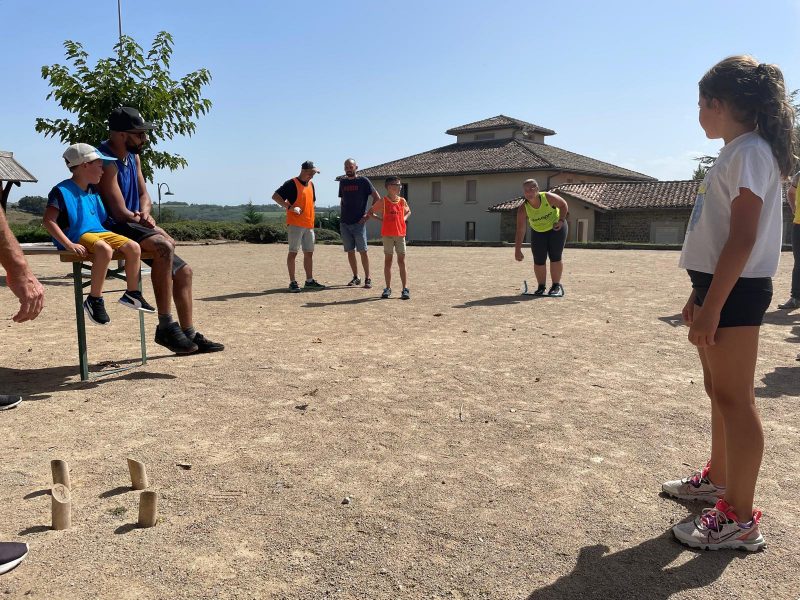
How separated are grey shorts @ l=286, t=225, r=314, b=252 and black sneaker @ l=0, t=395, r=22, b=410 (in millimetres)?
6445

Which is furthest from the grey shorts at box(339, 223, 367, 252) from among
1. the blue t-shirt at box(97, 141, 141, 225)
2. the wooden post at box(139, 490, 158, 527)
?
the wooden post at box(139, 490, 158, 527)

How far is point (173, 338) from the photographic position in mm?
5102

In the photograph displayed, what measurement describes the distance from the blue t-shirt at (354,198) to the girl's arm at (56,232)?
19.7 ft

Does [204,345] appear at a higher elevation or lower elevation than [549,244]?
lower

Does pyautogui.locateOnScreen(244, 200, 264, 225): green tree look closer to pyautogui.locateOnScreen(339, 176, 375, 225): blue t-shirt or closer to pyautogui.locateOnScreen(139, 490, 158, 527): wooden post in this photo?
pyautogui.locateOnScreen(339, 176, 375, 225): blue t-shirt

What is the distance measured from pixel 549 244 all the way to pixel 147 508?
8.04 m

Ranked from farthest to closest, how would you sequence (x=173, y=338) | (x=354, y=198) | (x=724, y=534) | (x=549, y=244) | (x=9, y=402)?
(x=354, y=198)
(x=549, y=244)
(x=173, y=338)
(x=9, y=402)
(x=724, y=534)

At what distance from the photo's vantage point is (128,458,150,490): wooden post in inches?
109

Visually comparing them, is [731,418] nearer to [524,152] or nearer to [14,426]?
[14,426]

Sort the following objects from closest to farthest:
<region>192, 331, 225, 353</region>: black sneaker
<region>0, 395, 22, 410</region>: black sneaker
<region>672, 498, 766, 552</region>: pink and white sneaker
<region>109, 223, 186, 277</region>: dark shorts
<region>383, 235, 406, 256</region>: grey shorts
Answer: <region>672, 498, 766, 552</region>: pink and white sneaker, <region>0, 395, 22, 410</region>: black sneaker, <region>109, 223, 186, 277</region>: dark shorts, <region>192, 331, 225, 353</region>: black sneaker, <region>383, 235, 406, 256</region>: grey shorts

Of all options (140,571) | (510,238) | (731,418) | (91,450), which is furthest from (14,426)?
(510,238)

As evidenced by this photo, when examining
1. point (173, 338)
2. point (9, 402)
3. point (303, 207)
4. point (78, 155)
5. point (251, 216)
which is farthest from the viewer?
point (251, 216)

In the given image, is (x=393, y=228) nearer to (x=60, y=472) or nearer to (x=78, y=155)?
(x=78, y=155)

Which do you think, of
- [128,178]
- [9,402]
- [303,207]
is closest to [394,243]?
[303,207]
